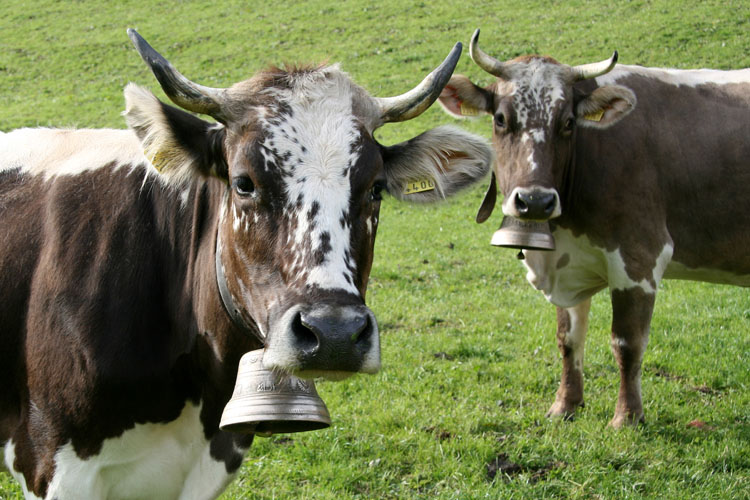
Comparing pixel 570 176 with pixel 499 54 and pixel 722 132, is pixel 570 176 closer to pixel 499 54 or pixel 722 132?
pixel 722 132

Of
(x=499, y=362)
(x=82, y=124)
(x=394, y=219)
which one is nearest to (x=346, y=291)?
(x=499, y=362)

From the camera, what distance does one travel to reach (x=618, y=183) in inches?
249

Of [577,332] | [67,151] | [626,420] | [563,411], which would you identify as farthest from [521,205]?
[67,151]

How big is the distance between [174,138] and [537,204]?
3371 mm

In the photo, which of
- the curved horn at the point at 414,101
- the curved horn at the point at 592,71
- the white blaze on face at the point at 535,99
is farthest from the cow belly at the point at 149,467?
the curved horn at the point at 592,71

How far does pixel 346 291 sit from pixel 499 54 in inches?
820

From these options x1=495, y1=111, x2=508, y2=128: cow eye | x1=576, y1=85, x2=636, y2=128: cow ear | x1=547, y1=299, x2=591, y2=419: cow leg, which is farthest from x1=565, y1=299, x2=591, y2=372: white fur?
x1=495, y1=111, x2=508, y2=128: cow eye

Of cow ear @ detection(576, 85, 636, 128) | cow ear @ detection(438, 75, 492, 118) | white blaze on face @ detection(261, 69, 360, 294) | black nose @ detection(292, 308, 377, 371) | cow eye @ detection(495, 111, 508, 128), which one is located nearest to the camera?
black nose @ detection(292, 308, 377, 371)

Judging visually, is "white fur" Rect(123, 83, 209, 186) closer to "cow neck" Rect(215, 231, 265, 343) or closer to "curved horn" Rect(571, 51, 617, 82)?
"cow neck" Rect(215, 231, 265, 343)

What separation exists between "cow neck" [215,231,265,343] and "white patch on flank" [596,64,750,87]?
4581mm

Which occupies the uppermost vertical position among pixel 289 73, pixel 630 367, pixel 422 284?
pixel 289 73

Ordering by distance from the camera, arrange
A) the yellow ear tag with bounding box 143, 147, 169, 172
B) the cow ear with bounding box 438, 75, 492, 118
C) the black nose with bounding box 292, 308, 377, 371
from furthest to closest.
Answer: the cow ear with bounding box 438, 75, 492, 118 → the yellow ear tag with bounding box 143, 147, 169, 172 → the black nose with bounding box 292, 308, 377, 371

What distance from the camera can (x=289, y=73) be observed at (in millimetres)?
3461

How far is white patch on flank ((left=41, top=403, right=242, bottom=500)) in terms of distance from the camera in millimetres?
3354
